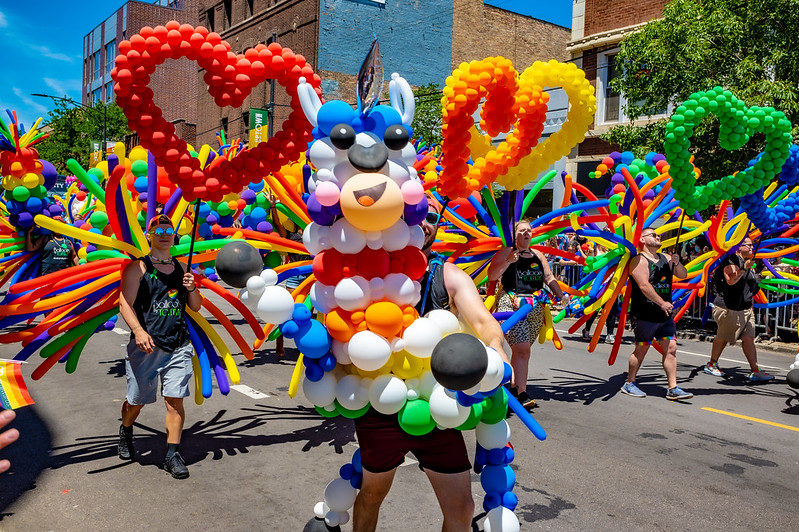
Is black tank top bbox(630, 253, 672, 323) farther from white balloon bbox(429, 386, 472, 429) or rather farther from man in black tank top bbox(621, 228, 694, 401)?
white balloon bbox(429, 386, 472, 429)

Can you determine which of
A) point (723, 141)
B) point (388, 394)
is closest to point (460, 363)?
point (388, 394)

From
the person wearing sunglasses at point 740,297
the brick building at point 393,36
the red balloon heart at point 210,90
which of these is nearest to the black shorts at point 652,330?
the person wearing sunglasses at point 740,297

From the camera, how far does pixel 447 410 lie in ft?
8.89

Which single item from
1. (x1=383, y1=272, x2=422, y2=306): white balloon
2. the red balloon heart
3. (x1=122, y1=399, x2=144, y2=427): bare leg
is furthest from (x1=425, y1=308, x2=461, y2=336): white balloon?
Result: (x1=122, y1=399, x2=144, y2=427): bare leg

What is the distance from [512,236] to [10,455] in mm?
4058

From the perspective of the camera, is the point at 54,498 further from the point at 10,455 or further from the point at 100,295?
the point at 100,295

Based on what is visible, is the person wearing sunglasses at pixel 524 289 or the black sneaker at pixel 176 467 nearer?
the black sneaker at pixel 176 467

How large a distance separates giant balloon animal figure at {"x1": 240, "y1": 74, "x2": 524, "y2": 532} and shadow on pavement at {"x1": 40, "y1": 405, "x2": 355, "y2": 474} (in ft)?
7.95

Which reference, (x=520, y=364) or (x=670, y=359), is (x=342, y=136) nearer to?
(x=520, y=364)

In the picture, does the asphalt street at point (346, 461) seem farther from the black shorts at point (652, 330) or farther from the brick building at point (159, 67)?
the brick building at point (159, 67)

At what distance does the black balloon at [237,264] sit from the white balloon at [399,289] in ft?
1.72

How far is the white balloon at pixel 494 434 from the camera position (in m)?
2.95

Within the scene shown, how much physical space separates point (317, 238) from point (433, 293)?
1.85ft

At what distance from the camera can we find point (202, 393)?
480 centimetres
